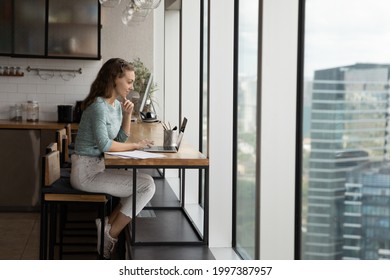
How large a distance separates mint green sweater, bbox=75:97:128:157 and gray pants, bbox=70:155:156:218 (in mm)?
69

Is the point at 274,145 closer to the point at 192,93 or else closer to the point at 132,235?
the point at 132,235

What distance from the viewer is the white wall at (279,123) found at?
3.21 metres

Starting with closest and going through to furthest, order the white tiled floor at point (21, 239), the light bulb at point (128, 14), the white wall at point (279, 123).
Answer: the white wall at point (279, 123) < the white tiled floor at point (21, 239) < the light bulb at point (128, 14)

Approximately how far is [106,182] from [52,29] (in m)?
3.76

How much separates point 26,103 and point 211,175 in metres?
3.72

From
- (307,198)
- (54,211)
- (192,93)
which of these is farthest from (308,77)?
(192,93)

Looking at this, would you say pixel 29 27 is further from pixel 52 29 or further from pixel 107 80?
pixel 107 80

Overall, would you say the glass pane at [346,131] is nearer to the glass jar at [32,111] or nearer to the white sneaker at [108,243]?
the white sneaker at [108,243]

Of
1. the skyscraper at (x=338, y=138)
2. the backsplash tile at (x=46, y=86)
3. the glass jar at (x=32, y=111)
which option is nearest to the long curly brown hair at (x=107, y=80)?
the skyscraper at (x=338, y=138)

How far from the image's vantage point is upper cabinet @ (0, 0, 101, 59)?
297 inches

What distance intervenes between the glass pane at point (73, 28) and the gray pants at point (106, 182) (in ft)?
11.6

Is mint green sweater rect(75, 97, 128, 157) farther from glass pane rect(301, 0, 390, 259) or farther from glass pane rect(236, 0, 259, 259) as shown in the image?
glass pane rect(301, 0, 390, 259)

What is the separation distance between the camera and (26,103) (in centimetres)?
788

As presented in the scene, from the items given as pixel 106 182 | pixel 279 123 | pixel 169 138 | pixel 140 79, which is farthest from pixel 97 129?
pixel 140 79
